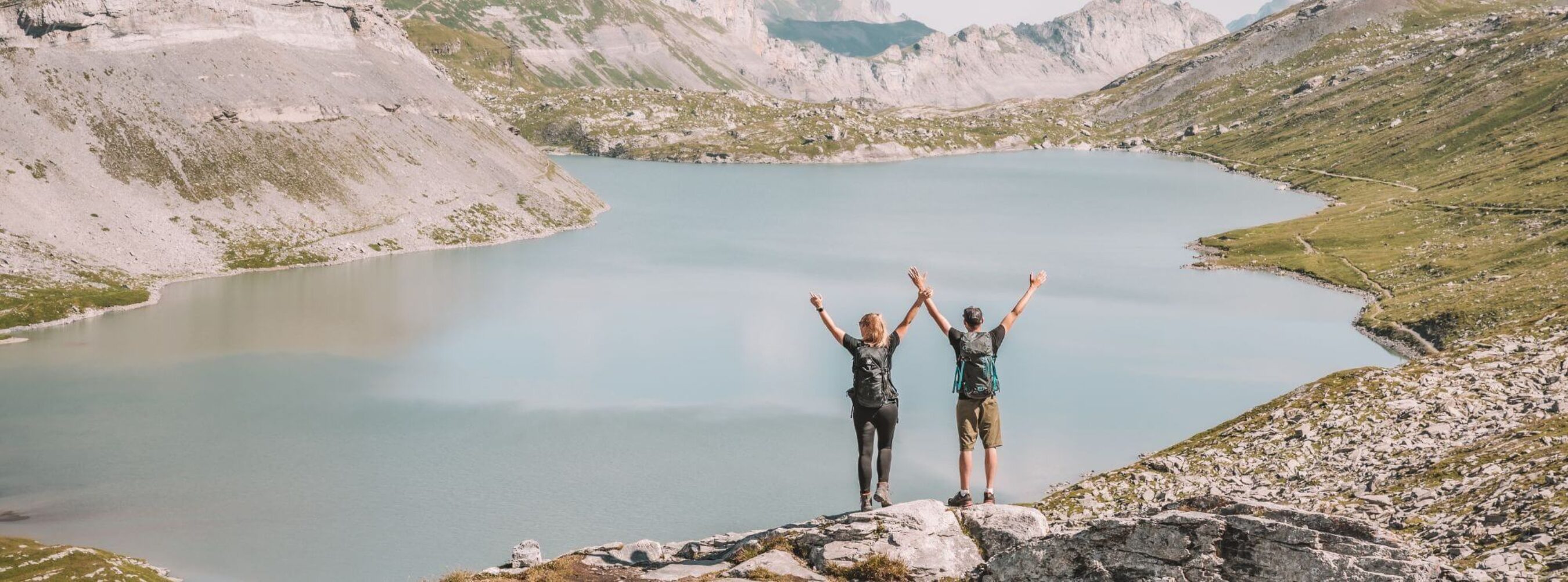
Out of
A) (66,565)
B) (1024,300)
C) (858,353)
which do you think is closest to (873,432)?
(858,353)

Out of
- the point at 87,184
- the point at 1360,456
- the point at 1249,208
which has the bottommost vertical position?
the point at 1360,456

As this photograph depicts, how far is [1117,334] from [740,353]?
95.6ft

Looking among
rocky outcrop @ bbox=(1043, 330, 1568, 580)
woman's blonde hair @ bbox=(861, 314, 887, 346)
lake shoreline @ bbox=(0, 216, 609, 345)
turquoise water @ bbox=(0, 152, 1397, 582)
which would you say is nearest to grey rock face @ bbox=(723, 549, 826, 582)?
woman's blonde hair @ bbox=(861, 314, 887, 346)

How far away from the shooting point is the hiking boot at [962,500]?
923 inches

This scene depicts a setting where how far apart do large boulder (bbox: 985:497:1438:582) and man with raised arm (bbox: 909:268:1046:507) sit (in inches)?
142

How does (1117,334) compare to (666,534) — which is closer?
(666,534)

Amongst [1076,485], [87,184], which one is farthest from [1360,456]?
[87,184]

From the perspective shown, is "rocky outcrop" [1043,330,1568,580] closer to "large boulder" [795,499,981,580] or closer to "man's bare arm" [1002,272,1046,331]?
"man's bare arm" [1002,272,1046,331]

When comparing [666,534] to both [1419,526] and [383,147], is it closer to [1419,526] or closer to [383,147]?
[1419,526]

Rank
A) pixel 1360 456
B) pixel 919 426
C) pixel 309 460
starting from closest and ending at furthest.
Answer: pixel 1360 456
pixel 309 460
pixel 919 426

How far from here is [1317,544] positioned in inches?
679

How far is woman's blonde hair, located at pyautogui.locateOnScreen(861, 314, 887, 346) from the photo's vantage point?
72.6 feet

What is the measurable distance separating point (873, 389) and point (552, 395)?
52.7m

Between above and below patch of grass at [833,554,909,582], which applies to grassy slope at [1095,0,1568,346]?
above
